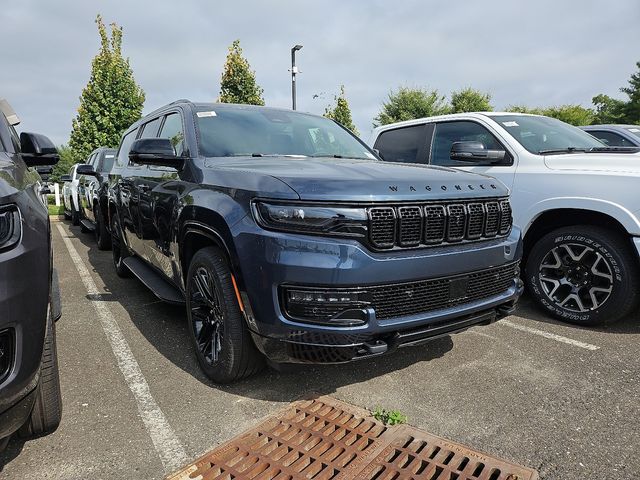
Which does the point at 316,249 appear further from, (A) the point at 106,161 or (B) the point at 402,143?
(A) the point at 106,161

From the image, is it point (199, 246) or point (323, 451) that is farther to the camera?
point (199, 246)

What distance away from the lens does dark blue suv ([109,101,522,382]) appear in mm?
2264

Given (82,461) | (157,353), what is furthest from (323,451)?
(157,353)

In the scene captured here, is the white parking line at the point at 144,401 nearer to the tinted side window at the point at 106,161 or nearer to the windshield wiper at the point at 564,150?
the windshield wiper at the point at 564,150

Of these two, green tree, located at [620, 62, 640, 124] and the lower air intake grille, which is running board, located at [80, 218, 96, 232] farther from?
green tree, located at [620, 62, 640, 124]

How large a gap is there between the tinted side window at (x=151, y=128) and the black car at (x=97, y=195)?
1.90 meters

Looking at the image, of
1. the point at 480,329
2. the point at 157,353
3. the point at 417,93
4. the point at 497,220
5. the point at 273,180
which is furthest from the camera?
the point at 417,93

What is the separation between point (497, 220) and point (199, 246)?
1969mm

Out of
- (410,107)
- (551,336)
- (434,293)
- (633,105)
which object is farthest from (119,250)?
(633,105)

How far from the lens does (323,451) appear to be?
224cm

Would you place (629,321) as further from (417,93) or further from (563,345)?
→ (417,93)

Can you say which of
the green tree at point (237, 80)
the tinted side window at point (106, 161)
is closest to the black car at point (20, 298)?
the tinted side window at point (106, 161)

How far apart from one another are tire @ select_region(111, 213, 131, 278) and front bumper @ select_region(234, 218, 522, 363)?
3.29 m

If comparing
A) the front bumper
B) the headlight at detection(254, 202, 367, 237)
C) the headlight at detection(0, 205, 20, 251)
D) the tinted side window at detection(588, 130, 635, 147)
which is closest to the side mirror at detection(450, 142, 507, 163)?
the front bumper
